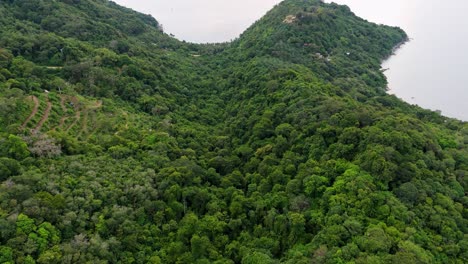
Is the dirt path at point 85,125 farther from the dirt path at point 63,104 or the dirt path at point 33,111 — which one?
the dirt path at point 33,111

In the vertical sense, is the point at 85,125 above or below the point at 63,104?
below

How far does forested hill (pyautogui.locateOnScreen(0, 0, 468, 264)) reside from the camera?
2388 cm

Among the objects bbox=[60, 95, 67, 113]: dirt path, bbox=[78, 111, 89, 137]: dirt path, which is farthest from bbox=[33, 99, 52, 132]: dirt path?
bbox=[78, 111, 89, 137]: dirt path

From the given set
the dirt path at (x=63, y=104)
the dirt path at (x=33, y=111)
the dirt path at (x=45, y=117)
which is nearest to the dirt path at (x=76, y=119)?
the dirt path at (x=63, y=104)

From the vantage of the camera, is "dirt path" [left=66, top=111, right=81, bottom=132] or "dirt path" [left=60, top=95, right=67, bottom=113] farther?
"dirt path" [left=60, top=95, right=67, bottom=113]

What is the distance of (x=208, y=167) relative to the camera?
3681cm

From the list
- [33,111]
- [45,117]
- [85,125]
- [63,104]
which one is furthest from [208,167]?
[33,111]

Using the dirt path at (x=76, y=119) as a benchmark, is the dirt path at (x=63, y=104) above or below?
above

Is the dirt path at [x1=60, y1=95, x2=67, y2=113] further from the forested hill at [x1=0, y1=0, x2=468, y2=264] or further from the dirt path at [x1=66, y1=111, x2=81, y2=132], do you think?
the dirt path at [x1=66, y1=111, x2=81, y2=132]

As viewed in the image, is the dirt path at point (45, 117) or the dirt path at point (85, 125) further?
the dirt path at point (85, 125)

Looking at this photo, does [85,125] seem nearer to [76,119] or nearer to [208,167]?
[76,119]

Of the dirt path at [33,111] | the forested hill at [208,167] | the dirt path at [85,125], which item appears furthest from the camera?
the dirt path at [85,125]

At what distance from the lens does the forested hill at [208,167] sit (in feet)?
78.3

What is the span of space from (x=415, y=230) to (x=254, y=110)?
25.4 metres
